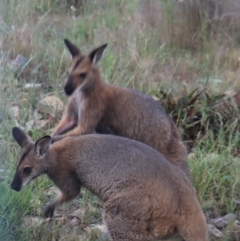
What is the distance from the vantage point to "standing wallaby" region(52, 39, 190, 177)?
7156mm

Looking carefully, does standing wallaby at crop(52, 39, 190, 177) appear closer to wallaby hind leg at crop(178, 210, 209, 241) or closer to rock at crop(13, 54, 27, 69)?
wallaby hind leg at crop(178, 210, 209, 241)

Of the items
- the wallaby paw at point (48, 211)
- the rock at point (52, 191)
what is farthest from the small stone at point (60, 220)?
the rock at point (52, 191)

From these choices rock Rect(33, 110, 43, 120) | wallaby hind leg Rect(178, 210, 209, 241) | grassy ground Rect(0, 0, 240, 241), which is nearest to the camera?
wallaby hind leg Rect(178, 210, 209, 241)

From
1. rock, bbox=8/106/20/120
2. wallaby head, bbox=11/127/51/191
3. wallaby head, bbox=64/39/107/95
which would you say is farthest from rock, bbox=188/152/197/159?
wallaby head, bbox=11/127/51/191

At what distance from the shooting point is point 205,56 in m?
10.8

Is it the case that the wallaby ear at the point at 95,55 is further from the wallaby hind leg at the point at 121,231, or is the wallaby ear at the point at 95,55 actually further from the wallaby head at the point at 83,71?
the wallaby hind leg at the point at 121,231

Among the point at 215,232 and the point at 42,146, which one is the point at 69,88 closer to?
the point at 42,146

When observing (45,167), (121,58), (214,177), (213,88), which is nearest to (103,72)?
(121,58)

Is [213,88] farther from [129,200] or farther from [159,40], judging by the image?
[129,200]

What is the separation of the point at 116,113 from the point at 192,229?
168 cm

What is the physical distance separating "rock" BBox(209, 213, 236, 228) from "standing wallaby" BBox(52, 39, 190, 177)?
0.52 m

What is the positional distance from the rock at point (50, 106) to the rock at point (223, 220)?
7.56 feet

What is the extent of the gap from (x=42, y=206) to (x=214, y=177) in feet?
5.60

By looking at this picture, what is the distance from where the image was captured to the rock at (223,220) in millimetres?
7151
